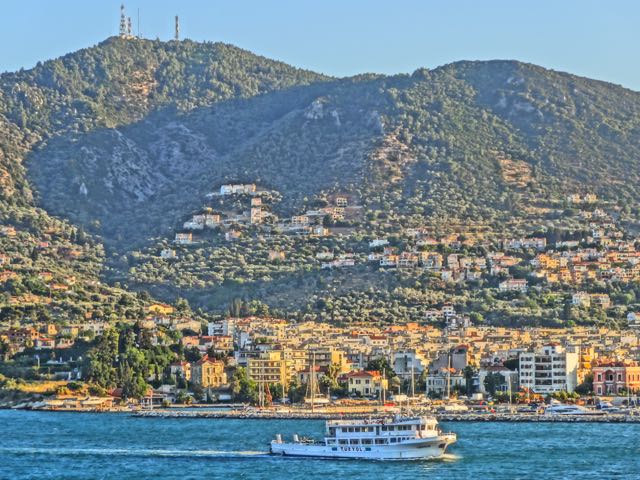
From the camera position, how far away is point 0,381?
456ft

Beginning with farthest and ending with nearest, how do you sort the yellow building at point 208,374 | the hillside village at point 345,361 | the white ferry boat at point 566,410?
the yellow building at point 208,374 → the hillside village at point 345,361 → the white ferry boat at point 566,410

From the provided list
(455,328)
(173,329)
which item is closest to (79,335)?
(173,329)

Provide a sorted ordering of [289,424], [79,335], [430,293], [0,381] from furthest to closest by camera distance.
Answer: [430,293]
[79,335]
[0,381]
[289,424]

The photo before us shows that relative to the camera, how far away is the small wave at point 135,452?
9625 cm

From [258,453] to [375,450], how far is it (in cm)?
591

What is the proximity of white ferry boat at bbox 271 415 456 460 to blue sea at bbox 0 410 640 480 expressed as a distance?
71cm

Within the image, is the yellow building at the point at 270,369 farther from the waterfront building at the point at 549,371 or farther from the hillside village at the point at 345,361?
the waterfront building at the point at 549,371

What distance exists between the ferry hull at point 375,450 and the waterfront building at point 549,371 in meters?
36.9

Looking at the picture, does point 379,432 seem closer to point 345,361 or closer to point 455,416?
point 455,416

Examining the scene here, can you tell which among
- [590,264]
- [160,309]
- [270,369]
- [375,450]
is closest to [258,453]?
[375,450]

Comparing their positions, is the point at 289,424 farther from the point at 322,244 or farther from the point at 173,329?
the point at 322,244

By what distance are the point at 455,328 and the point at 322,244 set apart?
112 feet

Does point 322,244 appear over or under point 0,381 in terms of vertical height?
over

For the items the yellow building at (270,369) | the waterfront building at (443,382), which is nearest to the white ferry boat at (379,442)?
the waterfront building at (443,382)
